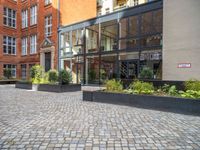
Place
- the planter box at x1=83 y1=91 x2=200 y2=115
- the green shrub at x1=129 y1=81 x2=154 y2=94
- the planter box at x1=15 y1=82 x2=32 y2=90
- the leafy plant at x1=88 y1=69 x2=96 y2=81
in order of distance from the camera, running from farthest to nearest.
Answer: the leafy plant at x1=88 y1=69 x2=96 y2=81 → the planter box at x1=15 y1=82 x2=32 y2=90 → the green shrub at x1=129 y1=81 x2=154 y2=94 → the planter box at x1=83 y1=91 x2=200 y2=115

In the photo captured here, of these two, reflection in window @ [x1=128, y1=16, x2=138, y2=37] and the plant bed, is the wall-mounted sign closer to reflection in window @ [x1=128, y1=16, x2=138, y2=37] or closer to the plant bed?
reflection in window @ [x1=128, y1=16, x2=138, y2=37]

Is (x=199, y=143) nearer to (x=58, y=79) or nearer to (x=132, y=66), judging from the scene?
(x=58, y=79)

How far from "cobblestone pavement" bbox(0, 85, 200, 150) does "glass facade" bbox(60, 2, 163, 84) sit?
10.1 m

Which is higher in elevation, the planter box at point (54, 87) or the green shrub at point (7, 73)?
the green shrub at point (7, 73)

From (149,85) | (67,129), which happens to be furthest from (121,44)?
(67,129)

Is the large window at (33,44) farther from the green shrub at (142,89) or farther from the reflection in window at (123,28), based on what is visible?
the green shrub at (142,89)

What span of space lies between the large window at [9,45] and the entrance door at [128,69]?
63.7ft

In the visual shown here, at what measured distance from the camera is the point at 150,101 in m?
8.02

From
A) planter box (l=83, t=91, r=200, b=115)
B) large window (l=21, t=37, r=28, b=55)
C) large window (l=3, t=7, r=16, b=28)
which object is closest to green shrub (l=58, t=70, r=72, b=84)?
planter box (l=83, t=91, r=200, b=115)

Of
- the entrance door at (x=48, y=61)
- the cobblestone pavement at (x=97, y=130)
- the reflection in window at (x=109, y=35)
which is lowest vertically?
the cobblestone pavement at (x=97, y=130)

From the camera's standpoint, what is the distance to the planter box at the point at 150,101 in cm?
701

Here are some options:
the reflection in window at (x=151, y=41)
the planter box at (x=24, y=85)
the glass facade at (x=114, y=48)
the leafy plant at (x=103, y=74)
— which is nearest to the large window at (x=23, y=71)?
the glass facade at (x=114, y=48)

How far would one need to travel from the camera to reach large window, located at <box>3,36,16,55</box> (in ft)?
97.2

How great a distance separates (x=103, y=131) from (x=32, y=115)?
2.98 meters
